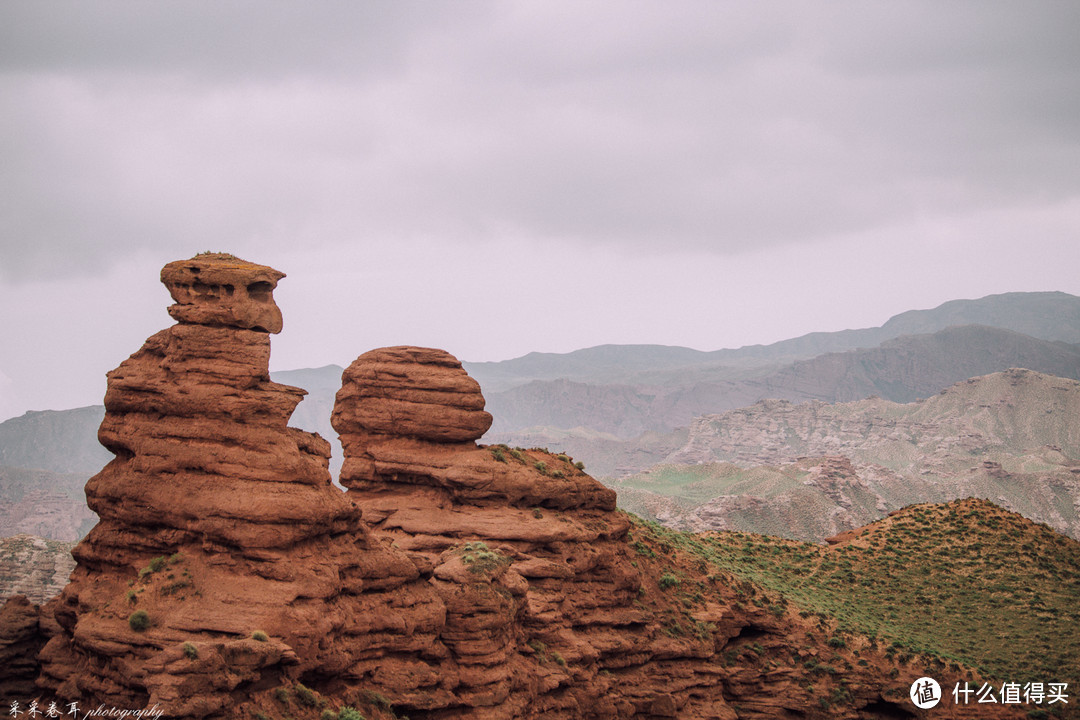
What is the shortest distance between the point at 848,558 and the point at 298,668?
55.5m

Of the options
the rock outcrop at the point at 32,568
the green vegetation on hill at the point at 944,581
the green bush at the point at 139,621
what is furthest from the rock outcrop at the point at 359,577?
the rock outcrop at the point at 32,568

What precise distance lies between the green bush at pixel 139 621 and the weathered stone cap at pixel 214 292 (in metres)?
11.4

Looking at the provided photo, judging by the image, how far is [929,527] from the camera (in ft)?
272

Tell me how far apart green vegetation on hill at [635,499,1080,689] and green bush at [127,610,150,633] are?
35.2 metres

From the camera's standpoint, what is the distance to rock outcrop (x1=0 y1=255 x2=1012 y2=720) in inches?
1281

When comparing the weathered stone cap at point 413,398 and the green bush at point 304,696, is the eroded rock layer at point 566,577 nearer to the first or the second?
the weathered stone cap at point 413,398

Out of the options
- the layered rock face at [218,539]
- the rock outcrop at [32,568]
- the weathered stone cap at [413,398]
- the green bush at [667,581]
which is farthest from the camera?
the rock outcrop at [32,568]

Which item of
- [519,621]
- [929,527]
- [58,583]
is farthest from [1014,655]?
[58,583]

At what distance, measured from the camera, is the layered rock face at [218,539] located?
3180 centimetres

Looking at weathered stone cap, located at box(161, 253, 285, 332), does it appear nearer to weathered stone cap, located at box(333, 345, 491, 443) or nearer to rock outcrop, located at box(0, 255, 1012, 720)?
rock outcrop, located at box(0, 255, 1012, 720)

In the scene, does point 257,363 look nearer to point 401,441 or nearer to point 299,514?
point 299,514

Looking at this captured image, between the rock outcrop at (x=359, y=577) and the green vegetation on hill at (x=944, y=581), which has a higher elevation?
the rock outcrop at (x=359, y=577)

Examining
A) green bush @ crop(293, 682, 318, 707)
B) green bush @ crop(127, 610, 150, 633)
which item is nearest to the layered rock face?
green bush @ crop(127, 610, 150, 633)

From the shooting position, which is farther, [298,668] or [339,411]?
[339,411]
